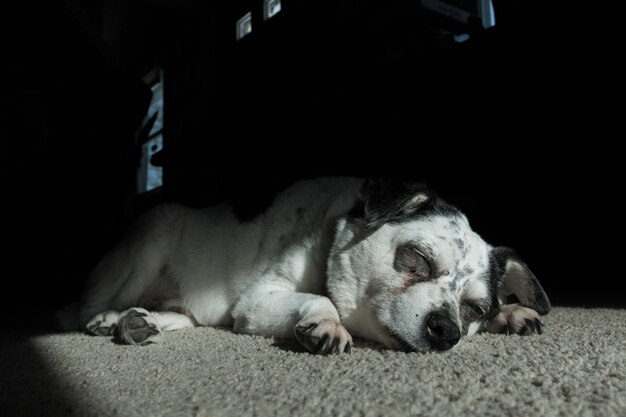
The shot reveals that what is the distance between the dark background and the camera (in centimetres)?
293

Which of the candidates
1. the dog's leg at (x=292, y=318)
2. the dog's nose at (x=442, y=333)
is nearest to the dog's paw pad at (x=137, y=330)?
the dog's leg at (x=292, y=318)

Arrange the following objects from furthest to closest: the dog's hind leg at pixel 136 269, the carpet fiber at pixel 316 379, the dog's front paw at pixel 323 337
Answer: the dog's hind leg at pixel 136 269
the dog's front paw at pixel 323 337
the carpet fiber at pixel 316 379

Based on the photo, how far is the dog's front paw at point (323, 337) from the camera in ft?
4.67

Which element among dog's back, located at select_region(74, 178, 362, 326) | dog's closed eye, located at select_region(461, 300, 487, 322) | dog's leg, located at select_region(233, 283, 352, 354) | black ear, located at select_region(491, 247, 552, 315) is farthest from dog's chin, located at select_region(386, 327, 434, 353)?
black ear, located at select_region(491, 247, 552, 315)

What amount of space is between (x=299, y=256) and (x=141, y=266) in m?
0.87

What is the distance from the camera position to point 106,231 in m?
3.28

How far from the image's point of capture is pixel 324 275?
1893mm

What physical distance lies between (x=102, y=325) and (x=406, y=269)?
129 cm

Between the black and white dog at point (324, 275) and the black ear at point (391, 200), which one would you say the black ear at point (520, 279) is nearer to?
the black and white dog at point (324, 275)

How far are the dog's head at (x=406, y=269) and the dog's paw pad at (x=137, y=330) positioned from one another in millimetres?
698

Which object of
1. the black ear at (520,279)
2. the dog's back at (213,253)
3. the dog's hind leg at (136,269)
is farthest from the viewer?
the dog's hind leg at (136,269)

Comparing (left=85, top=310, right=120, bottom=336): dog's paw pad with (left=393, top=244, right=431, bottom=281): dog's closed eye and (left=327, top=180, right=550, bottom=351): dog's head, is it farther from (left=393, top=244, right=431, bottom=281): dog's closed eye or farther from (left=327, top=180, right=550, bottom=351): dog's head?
(left=393, top=244, right=431, bottom=281): dog's closed eye

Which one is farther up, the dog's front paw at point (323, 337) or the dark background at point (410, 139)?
the dark background at point (410, 139)

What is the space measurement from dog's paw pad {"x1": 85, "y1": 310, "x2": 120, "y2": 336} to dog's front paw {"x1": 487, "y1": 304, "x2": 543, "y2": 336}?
1558 millimetres
